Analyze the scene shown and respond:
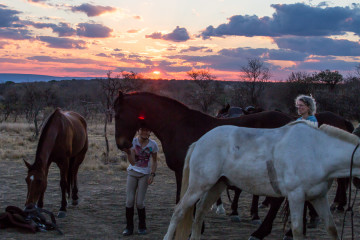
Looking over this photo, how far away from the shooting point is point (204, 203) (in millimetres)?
5137

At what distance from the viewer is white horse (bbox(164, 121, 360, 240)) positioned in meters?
4.13

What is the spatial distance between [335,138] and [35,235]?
458 centimetres

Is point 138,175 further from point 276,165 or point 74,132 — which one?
point 74,132

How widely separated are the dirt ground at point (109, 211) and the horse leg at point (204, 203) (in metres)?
0.96

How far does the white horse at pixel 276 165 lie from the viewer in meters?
4.13

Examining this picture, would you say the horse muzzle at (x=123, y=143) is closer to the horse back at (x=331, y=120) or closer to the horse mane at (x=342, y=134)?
the horse mane at (x=342, y=134)

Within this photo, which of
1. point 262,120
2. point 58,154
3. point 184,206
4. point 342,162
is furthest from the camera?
point 58,154

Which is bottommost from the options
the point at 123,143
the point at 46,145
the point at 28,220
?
the point at 28,220

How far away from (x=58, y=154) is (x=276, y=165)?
4.75 metres

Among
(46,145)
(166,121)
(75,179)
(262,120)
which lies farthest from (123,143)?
(75,179)

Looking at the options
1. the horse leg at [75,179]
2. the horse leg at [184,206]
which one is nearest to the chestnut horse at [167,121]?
the horse leg at [184,206]

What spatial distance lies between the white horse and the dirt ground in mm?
1650

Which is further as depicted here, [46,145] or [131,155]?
[46,145]

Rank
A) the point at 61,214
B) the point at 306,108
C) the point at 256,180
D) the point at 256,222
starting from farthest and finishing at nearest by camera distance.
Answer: the point at 61,214 → the point at 256,222 → the point at 306,108 → the point at 256,180
